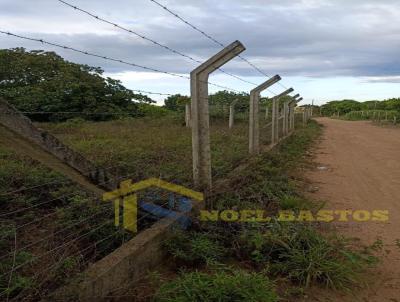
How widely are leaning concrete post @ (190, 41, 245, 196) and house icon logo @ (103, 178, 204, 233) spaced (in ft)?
1.03

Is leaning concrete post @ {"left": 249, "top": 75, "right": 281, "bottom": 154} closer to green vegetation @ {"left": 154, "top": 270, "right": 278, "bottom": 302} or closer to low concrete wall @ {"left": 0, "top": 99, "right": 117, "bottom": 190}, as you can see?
low concrete wall @ {"left": 0, "top": 99, "right": 117, "bottom": 190}

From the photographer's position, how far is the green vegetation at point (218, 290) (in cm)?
278

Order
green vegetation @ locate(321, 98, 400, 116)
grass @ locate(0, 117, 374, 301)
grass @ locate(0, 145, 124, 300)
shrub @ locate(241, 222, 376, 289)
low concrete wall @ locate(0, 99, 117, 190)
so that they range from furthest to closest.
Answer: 1. green vegetation @ locate(321, 98, 400, 116)
2. shrub @ locate(241, 222, 376, 289)
3. grass @ locate(0, 117, 374, 301)
4. grass @ locate(0, 145, 124, 300)
5. low concrete wall @ locate(0, 99, 117, 190)

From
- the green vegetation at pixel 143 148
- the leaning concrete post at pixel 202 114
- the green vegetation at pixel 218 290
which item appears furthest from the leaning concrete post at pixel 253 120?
the green vegetation at pixel 218 290

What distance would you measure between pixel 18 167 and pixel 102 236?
2345 mm

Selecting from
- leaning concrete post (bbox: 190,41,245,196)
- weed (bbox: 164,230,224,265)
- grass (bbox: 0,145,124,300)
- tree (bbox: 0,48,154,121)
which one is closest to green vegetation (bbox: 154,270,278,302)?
weed (bbox: 164,230,224,265)

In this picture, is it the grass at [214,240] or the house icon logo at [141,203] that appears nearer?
the grass at [214,240]

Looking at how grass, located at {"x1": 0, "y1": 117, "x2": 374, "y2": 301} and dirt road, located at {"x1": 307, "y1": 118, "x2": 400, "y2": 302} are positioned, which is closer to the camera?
grass, located at {"x1": 0, "y1": 117, "x2": 374, "y2": 301}

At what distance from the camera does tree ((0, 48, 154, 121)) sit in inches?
198

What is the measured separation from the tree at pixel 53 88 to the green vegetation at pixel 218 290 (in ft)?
6.92

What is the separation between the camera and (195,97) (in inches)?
189

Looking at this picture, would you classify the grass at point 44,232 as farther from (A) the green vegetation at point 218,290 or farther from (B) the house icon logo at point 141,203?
(A) the green vegetation at point 218,290

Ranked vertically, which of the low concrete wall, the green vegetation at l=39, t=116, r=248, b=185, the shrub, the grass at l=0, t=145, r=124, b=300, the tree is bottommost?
the shrub

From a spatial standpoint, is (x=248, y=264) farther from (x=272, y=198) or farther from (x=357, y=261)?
(x=272, y=198)
